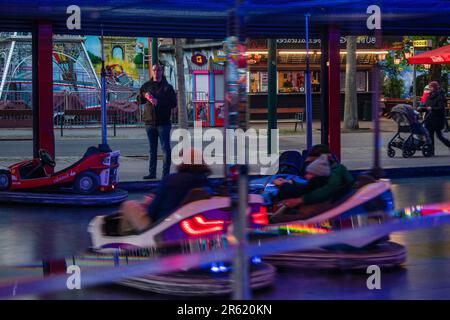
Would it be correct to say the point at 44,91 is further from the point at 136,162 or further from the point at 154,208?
the point at 154,208

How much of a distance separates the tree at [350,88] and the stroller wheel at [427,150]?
30.0 ft

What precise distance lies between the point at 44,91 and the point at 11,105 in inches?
724

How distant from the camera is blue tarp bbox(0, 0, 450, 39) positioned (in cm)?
1239

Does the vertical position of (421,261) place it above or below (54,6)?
below

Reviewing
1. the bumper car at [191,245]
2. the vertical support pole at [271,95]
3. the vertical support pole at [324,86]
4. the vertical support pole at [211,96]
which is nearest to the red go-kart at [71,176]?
the bumper car at [191,245]

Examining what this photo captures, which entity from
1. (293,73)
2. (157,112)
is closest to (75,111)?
(293,73)

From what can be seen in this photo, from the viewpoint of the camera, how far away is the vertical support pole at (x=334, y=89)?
1525cm

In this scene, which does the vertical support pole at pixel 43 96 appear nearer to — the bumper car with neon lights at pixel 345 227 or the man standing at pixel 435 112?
the bumper car with neon lights at pixel 345 227

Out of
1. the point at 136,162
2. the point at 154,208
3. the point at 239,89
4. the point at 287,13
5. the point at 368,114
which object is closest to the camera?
the point at 239,89

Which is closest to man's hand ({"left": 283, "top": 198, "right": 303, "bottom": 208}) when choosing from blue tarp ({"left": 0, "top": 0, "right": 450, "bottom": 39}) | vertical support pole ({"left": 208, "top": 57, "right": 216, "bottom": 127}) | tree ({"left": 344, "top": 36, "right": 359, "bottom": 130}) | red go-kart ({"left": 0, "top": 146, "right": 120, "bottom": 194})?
blue tarp ({"left": 0, "top": 0, "right": 450, "bottom": 39})

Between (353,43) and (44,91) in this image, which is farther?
(353,43)
